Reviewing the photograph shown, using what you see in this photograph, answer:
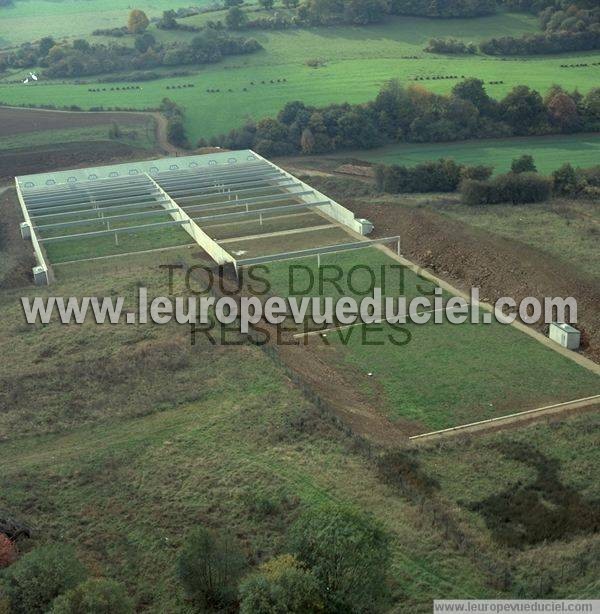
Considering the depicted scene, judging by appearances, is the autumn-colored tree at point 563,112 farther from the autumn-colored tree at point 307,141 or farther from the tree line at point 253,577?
the tree line at point 253,577

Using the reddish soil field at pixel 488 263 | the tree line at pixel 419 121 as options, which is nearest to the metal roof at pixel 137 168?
the tree line at pixel 419 121

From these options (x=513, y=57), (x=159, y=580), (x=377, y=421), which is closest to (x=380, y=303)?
(x=377, y=421)

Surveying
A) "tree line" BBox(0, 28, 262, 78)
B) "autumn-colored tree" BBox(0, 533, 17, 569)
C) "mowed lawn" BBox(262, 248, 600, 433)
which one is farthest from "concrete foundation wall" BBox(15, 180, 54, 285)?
"tree line" BBox(0, 28, 262, 78)

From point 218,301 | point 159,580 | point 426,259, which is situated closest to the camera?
point 159,580

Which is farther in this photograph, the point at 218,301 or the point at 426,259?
the point at 426,259

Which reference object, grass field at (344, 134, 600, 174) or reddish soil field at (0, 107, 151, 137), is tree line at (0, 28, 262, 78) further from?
grass field at (344, 134, 600, 174)

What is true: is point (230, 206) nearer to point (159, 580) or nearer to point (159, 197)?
point (159, 197)
